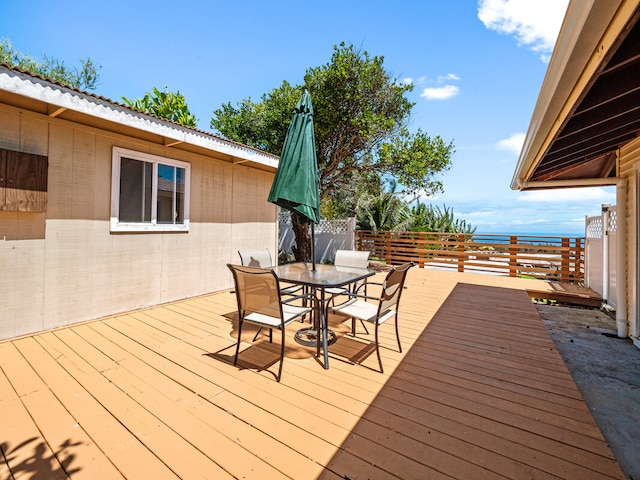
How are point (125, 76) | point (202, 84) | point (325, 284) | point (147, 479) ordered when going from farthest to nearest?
point (125, 76), point (202, 84), point (325, 284), point (147, 479)

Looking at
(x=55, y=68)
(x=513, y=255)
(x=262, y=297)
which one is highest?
(x=55, y=68)

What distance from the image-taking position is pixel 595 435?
1880mm

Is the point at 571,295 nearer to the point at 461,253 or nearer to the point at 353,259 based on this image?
the point at 461,253

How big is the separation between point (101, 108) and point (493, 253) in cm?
965

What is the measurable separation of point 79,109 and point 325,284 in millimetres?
3382

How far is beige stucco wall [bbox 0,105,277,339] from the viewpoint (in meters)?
3.30

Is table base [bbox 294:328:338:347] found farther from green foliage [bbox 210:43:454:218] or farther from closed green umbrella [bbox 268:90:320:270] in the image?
green foliage [bbox 210:43:454:218]

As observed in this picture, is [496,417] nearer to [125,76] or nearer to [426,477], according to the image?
[426,477]

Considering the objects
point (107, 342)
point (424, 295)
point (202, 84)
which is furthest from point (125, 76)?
point (424, 295)

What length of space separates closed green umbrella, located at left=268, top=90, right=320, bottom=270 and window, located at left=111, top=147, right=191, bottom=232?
8.03ft

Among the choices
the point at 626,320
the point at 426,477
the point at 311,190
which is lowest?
the point at 426,477

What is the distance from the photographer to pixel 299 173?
3.17m

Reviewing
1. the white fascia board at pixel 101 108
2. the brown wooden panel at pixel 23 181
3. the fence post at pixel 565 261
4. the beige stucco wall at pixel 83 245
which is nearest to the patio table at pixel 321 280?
the beige stucco wall at pixel 83 245

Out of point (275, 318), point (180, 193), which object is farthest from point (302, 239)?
point (275, 318)
